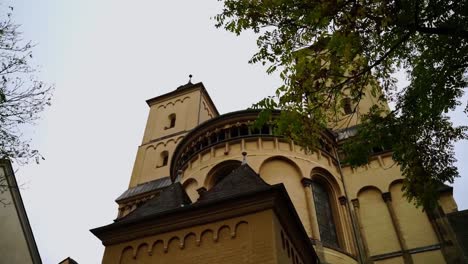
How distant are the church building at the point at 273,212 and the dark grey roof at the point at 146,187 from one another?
2.02ft

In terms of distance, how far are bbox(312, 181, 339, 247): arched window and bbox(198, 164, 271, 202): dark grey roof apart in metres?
5.71

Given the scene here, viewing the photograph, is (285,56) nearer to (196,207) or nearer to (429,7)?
(429,7)

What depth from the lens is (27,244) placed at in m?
12.6

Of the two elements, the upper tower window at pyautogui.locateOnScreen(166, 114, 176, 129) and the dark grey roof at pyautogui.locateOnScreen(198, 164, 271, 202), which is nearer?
the dark grey roof at pyautogui.locateOnScreen(198, 164, 271, 202)

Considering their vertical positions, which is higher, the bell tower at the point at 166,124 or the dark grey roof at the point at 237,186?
the bell tower at the point at 166,124

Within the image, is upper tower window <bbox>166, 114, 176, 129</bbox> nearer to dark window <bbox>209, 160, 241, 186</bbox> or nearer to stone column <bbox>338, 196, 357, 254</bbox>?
dark window <bbox>209, 160, 241, 186</bbox>

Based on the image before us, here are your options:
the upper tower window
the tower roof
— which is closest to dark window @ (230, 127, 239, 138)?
the upper tower window

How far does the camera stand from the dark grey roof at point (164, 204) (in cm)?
937

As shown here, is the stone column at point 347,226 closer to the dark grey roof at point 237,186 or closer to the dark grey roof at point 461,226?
the dark grey roof at point 461,226

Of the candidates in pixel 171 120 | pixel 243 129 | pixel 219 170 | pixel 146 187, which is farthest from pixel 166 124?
pixel 219 170

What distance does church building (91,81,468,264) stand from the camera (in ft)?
25.7

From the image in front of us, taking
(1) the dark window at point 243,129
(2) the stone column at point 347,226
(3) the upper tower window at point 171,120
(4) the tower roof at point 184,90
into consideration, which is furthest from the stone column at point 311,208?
(4) the tower roof at point 184,90

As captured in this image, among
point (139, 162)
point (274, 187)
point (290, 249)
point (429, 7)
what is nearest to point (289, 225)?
point (290, 249)

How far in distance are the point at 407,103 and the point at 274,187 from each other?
299 centimetres
